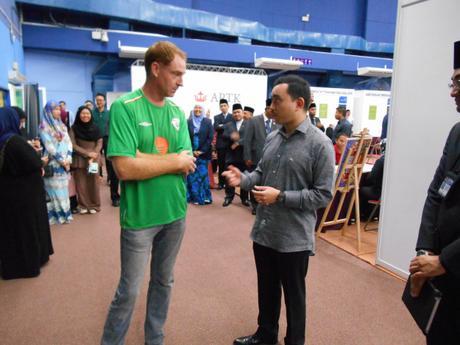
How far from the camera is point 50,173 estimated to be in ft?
13.4

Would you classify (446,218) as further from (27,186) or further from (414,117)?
(27,186)

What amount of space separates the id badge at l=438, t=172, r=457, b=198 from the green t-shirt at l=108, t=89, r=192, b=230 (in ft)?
3.59

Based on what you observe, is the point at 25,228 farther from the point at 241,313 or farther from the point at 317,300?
the point at 317,300

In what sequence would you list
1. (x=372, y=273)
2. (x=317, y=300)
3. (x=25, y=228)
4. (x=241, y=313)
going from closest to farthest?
(x=241, y=313) → (x=317, y=300) → (x=25, y=228) → (x=372, y=273)

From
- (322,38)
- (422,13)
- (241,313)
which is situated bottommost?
(241,313)

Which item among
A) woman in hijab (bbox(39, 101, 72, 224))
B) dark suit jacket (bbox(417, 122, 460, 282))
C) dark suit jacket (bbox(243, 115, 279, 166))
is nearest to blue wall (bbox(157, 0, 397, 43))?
dark suit jacket (bbox(243, 115, 279, 166))

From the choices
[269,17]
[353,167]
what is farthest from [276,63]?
[353,167]

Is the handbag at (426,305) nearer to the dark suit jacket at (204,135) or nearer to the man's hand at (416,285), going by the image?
the man's hand at (416,285)

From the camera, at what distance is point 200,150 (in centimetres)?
531

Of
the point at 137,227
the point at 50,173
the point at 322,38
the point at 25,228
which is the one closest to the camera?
the point at 137,227

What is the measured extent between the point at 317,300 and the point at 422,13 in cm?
236

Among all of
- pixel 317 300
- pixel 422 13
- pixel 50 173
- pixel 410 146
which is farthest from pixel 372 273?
pixel 50 173

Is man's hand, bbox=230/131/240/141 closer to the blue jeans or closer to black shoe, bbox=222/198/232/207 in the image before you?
black shoe, bbox=222/198/232/207

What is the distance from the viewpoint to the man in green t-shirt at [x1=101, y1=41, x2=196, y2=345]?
1.50 meters
